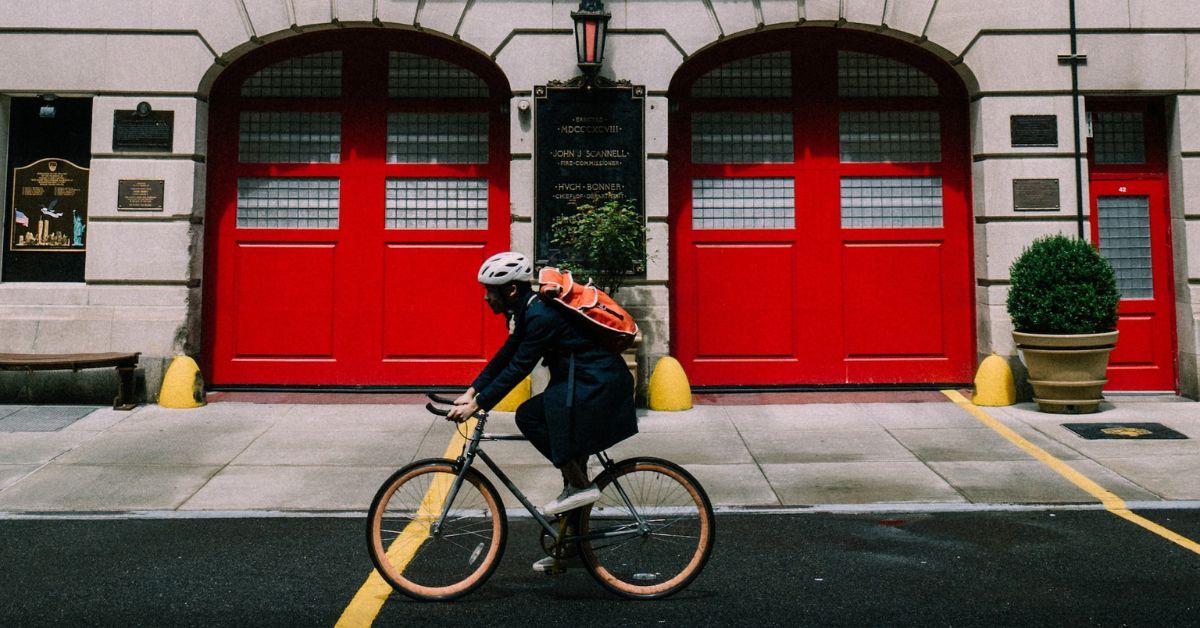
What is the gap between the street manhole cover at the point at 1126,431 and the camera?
8.05m

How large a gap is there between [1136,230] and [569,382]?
9.01 metres

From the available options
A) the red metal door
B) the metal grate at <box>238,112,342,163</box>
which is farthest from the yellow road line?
the metal grate at <box>238,112,342,163</box>

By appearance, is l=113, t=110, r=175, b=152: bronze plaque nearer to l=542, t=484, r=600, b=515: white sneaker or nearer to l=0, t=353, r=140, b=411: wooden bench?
l=0, t=353, r=140, b=411: wooden bench

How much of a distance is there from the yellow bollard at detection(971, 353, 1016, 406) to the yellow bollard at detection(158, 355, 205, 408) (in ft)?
28.9

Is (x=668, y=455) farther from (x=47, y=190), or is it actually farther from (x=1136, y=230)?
(x=47, y=190)

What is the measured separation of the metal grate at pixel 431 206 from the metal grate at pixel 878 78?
4.82 m

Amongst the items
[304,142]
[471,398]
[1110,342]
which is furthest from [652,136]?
[471,398]

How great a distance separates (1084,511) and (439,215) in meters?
7.42

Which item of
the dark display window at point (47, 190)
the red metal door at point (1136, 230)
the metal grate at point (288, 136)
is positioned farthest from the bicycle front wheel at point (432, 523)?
the red metal door at point (1136, 230)

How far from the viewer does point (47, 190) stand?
398 inches

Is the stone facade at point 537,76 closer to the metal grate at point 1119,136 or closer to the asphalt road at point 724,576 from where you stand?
the metal grate at point 1119,136

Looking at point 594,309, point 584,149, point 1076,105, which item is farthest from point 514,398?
point 1076,105

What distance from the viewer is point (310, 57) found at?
34.5 feet

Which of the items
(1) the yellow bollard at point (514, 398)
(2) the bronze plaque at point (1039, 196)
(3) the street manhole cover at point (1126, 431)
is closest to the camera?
(3) the street manhole cover at point (1126, 431)
